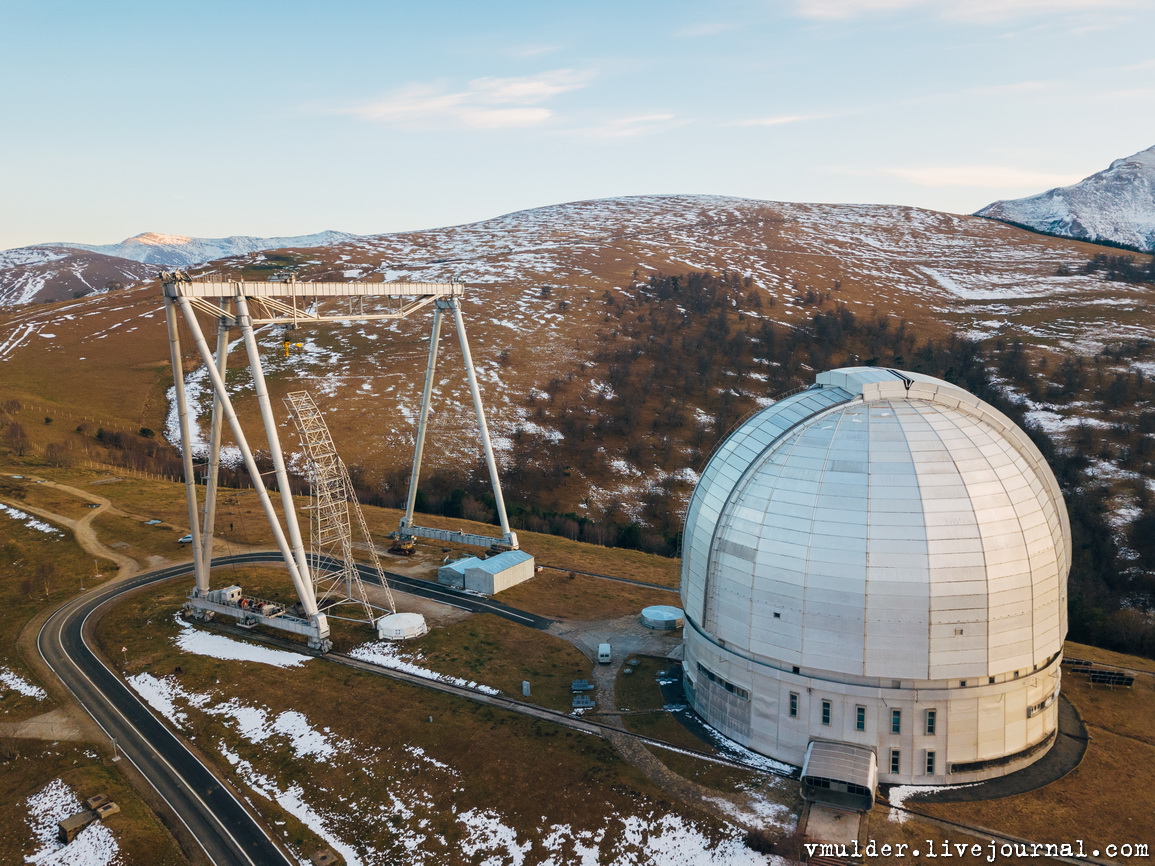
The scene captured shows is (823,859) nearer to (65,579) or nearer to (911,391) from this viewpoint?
(911,391)

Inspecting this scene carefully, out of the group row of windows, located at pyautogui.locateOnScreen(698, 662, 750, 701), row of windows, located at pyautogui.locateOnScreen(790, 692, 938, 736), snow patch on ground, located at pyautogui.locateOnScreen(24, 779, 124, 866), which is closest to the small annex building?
row of windows, located at pyautogui.locateOnScreen(698, 662, 750, 701)

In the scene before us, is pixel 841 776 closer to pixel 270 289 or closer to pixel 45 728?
pixel 45 728

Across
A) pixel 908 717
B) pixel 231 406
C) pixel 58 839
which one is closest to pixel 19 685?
pixel 58 839

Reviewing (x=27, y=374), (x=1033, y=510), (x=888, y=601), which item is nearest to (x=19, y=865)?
(x=888, y=601)

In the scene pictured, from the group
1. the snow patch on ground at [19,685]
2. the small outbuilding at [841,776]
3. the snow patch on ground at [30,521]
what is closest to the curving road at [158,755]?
the snow patch on ground at [19,685]

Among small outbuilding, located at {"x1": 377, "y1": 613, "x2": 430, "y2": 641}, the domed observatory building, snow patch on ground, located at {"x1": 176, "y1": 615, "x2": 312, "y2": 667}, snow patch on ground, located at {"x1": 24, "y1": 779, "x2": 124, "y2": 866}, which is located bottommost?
snow patch on ground, located at {"x1": 24, "y1": 779, "x2": 124, "y2": 866}

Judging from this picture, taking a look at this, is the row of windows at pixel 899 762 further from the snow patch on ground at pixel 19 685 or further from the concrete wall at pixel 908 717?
the snow patch on ground at pixel 19 685

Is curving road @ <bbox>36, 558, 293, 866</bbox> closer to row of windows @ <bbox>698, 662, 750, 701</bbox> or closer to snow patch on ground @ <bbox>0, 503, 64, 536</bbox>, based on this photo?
snow patch on ground @ <bbox>0, 503, 64, 536</bbox>
